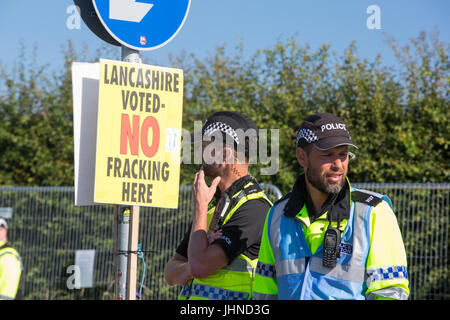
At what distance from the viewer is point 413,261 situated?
754cm

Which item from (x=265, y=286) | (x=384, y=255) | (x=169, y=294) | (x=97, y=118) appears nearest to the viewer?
(x=384, y=255)

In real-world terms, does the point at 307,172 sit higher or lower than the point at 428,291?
higher

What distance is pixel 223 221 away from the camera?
3.61 metres

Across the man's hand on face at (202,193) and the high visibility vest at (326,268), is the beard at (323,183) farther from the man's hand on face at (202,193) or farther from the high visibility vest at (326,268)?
the man's hand on face at (202,193)

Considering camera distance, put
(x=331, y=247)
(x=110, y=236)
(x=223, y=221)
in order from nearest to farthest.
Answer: (x=331, y=247) < (x=223, y=221) < (x=110, y=236)

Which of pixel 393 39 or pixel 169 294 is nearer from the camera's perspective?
pixel 169 294

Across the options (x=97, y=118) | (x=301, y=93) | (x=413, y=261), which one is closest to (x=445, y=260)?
(x=413, y=261)

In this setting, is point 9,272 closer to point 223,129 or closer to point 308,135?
point 223,129

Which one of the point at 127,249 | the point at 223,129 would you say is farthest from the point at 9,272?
the point at 223,129

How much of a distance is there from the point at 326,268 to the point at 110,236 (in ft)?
21.2

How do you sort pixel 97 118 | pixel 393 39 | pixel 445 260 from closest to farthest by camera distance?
pixel 97 118
pixel 445 260
pixel 393 39

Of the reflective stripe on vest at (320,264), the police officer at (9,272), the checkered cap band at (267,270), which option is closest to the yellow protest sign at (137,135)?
the checkered cap band at (267,270)
